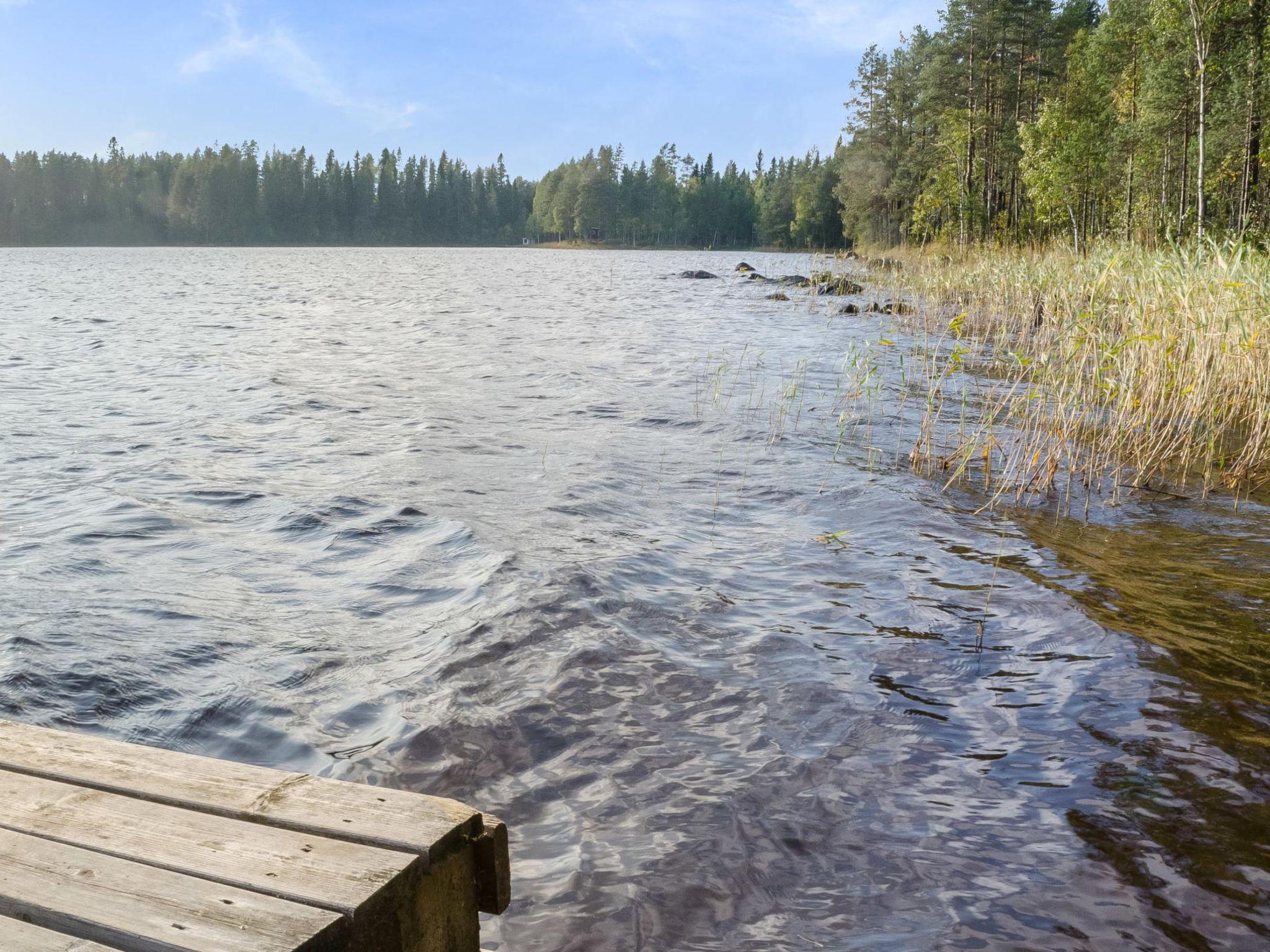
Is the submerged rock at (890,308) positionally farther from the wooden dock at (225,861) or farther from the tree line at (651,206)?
the tree line at (651,206)

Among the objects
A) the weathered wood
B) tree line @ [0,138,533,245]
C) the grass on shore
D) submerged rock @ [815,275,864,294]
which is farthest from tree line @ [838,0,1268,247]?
tree line @ [0,138,533,245]

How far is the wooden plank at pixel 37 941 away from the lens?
1.43 metres

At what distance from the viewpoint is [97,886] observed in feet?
5.18

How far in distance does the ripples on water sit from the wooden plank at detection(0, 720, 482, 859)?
1021 mm

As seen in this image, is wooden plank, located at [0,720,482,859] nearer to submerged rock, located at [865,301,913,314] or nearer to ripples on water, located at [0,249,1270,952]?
ripples on water, located at [0,249,1270,952]

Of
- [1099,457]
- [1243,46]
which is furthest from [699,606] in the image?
Result: [1243,46]

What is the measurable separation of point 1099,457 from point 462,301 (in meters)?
26.0

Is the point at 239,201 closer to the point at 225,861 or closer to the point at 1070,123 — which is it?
the point at 1070,123

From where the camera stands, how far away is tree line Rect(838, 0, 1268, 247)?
28172 millimetres

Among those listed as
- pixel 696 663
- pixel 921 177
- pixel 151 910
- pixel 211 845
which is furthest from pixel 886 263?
pixel 151 910

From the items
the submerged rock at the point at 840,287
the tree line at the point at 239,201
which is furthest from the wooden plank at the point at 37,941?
the tree line at the point at 239,201

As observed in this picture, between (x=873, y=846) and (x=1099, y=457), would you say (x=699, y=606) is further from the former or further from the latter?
(x=1099, y=457)

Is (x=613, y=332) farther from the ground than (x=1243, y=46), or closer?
closer

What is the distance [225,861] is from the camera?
165 centimetres
